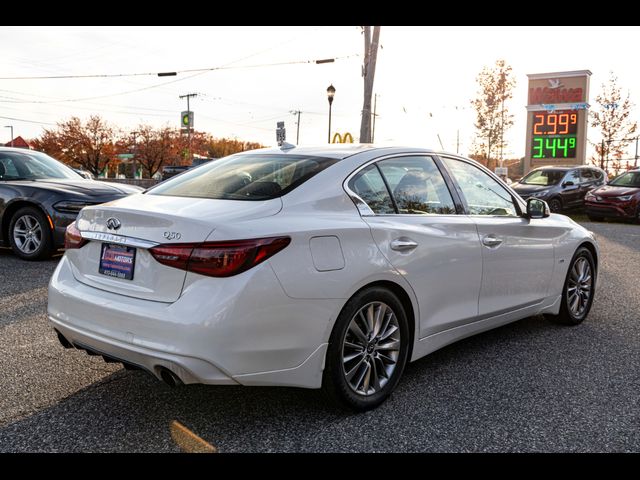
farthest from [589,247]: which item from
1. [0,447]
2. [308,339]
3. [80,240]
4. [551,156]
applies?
[551,156]

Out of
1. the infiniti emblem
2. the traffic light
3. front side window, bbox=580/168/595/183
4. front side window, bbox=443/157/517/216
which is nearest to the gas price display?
front side window, bbox=580/168/595/183

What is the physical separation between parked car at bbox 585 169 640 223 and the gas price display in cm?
1399

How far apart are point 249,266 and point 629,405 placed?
242 cm

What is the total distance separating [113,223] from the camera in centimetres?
324

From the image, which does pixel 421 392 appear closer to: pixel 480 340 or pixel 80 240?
pixel 480 340

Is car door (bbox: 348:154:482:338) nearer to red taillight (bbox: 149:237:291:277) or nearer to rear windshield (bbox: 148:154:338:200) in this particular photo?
rear windshield (bbox: 148:154:338:200)

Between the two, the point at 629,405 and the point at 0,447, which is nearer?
the point at 0,447

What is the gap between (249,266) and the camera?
114 inches

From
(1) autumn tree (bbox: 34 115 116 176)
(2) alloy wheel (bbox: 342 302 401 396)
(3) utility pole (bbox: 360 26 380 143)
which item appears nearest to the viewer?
(2) alloy wheel (bbox: 342 302 401 396)

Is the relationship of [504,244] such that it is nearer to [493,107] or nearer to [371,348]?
[371,348]

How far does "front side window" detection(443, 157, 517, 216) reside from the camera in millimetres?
4394

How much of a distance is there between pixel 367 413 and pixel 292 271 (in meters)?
1.01

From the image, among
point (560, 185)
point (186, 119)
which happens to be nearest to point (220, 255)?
point (560, 185)

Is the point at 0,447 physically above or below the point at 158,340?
below
